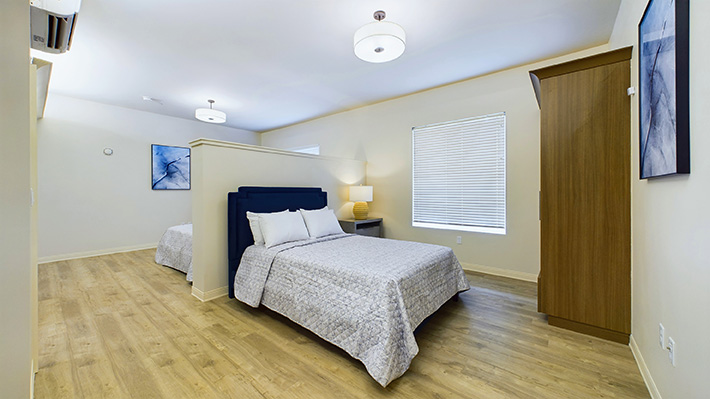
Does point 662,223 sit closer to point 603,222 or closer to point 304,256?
point 603,222

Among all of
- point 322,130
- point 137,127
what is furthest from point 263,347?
point 137,127

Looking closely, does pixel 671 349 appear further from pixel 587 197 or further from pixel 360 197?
pixel 360 197

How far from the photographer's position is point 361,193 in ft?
15.2

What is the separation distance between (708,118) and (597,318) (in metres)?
1.74

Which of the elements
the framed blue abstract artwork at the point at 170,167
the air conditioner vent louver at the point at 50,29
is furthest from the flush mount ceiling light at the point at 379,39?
the framed blue abstract artwork at the point at 170,167

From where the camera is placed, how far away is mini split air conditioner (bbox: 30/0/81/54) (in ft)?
6.53

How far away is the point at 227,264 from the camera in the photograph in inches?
122

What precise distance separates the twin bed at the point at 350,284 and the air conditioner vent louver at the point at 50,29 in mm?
1791

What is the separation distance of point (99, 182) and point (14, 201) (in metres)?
4.96

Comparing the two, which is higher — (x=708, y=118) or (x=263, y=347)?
(x=708, y=118)

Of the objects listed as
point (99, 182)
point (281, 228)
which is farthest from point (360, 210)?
point (99, 182)

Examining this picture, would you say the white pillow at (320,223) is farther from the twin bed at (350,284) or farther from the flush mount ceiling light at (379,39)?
the flush mount ceiling light at (379,39)

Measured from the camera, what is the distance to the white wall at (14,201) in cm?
99

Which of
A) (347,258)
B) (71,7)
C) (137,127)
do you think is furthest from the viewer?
(137,127)
